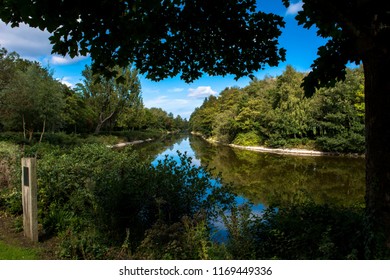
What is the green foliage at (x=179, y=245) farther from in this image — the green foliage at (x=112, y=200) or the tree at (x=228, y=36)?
the tree at (x=228, y=36)

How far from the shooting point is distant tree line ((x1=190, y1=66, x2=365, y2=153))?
1225 inches

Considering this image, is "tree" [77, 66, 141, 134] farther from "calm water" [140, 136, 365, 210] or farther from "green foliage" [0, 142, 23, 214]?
"green foliage" [0, 142, 23, 214]

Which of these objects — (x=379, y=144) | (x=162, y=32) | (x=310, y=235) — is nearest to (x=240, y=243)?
(x=310, y=235)

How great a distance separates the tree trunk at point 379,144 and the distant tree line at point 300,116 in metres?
26.9

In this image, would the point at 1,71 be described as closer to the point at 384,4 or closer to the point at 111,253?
the point at 111,253

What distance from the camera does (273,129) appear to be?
39.3m

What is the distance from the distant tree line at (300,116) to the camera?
1225 inches

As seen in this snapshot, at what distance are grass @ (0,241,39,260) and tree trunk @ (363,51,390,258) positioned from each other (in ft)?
16.6

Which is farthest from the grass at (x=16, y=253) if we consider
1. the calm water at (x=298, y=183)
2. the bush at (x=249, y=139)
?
the bush at (x=249, y=139)

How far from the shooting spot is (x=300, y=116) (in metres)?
35.6

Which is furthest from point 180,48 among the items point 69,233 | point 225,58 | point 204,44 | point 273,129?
point 273,129

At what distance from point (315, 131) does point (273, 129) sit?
6.43m

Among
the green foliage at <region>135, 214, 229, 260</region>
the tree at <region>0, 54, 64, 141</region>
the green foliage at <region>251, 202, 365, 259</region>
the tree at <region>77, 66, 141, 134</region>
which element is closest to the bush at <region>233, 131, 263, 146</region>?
the tree at <region>77, 66, 141, 134</region>

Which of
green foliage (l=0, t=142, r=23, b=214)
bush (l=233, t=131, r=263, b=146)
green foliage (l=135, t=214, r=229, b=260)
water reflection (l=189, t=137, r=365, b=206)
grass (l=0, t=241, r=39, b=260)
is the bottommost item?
water reflection (l=189, t=137, r=365, b=206)
